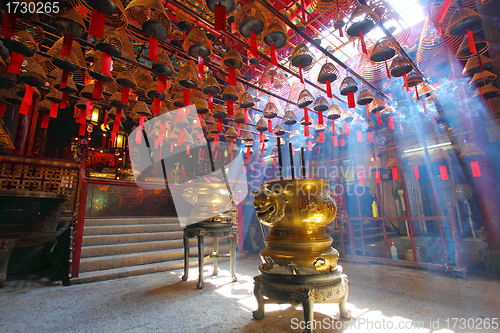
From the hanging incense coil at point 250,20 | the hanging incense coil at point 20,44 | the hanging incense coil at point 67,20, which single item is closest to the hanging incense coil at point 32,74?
the hanging incense coil at point 20,44

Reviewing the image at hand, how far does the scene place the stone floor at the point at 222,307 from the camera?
195cm

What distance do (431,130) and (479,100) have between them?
2.33 m

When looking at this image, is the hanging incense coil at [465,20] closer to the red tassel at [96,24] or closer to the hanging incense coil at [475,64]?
the hanging incense coil at [475,64]

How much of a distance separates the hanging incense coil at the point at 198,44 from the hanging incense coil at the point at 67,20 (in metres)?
1.49

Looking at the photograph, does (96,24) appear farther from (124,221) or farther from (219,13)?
(124,221)

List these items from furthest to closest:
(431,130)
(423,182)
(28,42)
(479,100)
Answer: (423,182)
(431,130)
(479,100)
(28,42)

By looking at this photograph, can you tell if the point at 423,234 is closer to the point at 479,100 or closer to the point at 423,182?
the point at 423,182

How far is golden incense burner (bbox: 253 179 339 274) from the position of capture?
158 cm

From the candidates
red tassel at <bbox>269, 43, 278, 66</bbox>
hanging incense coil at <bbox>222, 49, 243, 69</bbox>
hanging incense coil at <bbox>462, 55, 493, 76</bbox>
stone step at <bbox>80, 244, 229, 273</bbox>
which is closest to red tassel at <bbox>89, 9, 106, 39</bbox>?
hanging incense coil at <bbox>222, 49, 243, 69</bbox>

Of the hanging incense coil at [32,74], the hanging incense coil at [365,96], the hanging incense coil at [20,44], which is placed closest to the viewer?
the hanging incense coil at [20,44]

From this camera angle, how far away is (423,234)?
8375 millimetres

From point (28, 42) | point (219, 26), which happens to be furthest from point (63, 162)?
point (219, 26)

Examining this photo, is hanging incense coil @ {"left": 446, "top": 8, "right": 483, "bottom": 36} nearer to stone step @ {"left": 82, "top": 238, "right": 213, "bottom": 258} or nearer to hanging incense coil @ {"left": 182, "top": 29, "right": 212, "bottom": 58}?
hanging incense coil @ {"left": 182, "top": 29, "right": 212, "bottom": 58}

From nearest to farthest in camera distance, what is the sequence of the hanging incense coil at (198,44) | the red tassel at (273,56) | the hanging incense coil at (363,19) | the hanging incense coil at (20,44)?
the hanging incense coil at (20,44) → the hanging incense coil at (363,19) → the red tassel at (273,56) → the hanging incense coil at (198,44)
